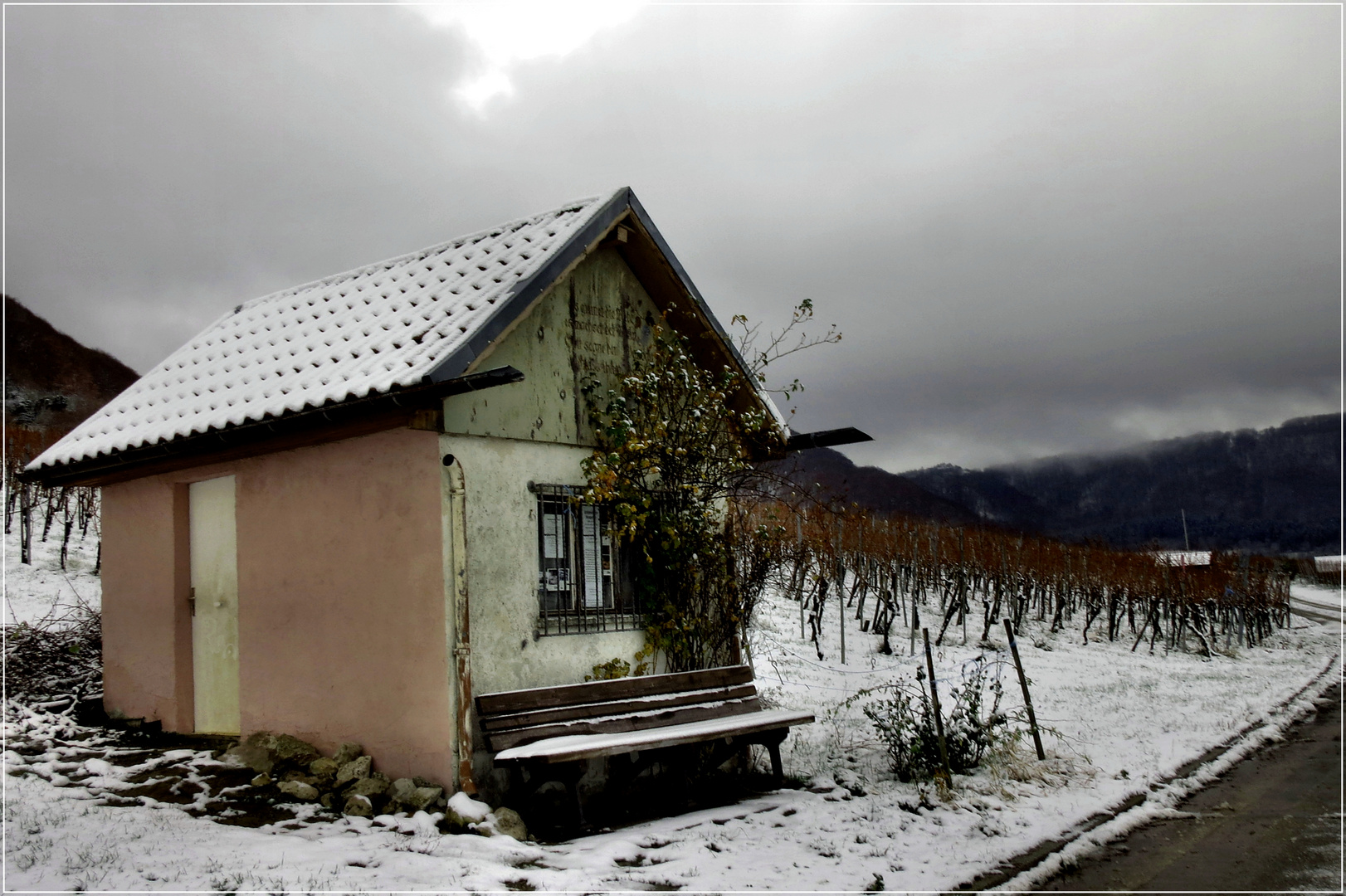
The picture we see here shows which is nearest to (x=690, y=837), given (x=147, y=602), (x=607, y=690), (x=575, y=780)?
(x=575, y=780)

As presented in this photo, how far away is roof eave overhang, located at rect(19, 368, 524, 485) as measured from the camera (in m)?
6.36

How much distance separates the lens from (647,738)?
691 centimetres

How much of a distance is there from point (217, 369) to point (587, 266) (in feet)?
12.9

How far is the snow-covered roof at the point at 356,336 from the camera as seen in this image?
698cm

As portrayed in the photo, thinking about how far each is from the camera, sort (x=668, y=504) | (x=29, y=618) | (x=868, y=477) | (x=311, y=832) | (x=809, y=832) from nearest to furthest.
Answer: (x=311, y=832)
(x=809, y=832)
(x=668, y=504)
(x=29, y=618)
(x=868, y=477)

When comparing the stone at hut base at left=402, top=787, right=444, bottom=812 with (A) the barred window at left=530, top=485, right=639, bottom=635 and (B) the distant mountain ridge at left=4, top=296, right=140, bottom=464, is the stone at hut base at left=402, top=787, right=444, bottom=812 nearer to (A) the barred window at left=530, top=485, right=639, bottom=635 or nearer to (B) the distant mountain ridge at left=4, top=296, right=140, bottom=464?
(A) the barred window at left=530, top=485, right=639, bottom=635

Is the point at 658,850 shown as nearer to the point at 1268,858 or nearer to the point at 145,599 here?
the point at 1268,858

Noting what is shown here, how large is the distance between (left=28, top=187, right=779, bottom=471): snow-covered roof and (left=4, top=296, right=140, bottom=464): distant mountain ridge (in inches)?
1753

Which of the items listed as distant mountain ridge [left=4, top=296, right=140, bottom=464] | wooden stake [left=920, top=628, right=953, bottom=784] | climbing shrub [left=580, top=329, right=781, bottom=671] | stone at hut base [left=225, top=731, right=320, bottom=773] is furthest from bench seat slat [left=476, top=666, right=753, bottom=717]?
distant mountain ridge [left=4, top=296, right=140, bottom=464]

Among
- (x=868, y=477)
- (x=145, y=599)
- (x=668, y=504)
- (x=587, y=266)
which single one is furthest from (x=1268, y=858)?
(x=868, y=477)

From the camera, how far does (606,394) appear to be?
852 centimetres

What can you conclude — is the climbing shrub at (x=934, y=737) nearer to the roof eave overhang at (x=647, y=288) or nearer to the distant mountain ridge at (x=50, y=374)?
the roof eave overhang at (x=647, y=288)

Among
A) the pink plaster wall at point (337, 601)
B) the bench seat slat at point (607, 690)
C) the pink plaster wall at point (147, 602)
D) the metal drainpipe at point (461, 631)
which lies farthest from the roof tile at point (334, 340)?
the bench seat slat at point (607, 690)

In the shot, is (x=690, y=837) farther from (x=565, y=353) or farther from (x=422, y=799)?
(x=565, y=353)
